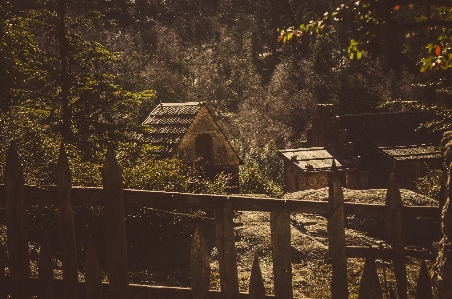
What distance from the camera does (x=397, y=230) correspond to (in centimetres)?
451

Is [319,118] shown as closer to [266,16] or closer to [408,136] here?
[408,136]

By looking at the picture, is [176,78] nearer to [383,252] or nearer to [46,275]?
[46,275]

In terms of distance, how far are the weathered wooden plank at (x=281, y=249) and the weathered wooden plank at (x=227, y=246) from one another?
326mm

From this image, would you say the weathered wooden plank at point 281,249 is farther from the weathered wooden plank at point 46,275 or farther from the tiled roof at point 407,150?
the tiled roof at point 407,150

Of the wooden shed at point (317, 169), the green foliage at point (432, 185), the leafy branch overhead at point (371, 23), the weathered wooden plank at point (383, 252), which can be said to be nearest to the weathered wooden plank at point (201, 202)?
the weathered wooden plank at point (383, 252)

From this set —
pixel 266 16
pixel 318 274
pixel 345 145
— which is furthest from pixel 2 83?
pixel 266 16

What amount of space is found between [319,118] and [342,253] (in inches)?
1326

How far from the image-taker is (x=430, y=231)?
10727 millimetres

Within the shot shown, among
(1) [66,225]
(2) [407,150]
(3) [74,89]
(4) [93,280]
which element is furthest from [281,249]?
(2) [407,150]

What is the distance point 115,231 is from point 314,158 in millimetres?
30428

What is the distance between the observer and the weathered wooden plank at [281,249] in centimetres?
457

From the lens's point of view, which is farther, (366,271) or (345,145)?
(345,145)

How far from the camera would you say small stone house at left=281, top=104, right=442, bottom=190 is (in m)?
35.2

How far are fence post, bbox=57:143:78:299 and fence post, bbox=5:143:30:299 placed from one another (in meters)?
0.33
